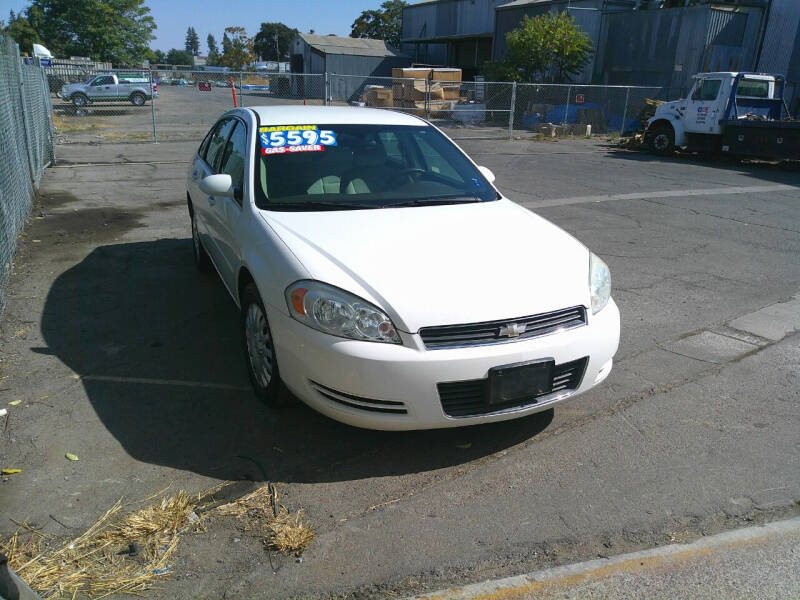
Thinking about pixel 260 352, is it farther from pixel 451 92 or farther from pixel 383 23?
pixel 383 23

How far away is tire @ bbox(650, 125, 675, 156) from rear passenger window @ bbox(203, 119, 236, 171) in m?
16.2

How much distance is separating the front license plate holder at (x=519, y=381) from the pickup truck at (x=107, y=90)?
31.4m

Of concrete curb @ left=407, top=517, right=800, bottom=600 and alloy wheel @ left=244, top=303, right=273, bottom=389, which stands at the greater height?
alloy wheel @ left=244, top=303, right=273, bottom=389

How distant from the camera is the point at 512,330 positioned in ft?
10.1

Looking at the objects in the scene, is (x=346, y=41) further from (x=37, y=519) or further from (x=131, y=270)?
(x=37, y=519)

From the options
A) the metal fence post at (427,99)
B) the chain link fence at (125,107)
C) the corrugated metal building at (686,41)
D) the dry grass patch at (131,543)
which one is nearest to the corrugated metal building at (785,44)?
the corrugated metal building at (686,41)

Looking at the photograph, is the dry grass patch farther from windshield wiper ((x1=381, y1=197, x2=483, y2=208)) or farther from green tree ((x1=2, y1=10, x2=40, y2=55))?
green tree ((x1=2, y1=10, x2=40, y2=55))

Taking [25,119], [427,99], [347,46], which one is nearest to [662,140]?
[427,99]

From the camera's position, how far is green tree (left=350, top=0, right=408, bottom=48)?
80.0 metres

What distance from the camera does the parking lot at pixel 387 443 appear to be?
271 cm

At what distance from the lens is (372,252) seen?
3.43m

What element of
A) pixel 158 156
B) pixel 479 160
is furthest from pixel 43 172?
pixel 479 160

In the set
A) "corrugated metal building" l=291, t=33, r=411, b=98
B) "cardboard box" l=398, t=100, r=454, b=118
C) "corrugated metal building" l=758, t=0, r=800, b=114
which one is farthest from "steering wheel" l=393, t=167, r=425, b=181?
"corrugated metal building" l=291, t=33, r=411, b=98

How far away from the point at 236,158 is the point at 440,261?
2126 millimetres
